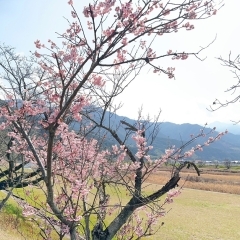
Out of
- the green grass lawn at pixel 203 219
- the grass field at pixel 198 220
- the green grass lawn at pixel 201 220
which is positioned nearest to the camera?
the grass field at pixel 198 220

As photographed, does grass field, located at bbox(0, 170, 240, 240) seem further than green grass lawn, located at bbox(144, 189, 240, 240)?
No

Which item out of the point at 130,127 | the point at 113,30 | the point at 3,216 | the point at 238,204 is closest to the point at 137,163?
the point at 130,127

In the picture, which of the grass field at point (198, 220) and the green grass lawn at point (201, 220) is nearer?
the grass field at point (198, 220)

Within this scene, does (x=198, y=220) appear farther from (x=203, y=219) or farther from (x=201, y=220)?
(x=203, y=219)

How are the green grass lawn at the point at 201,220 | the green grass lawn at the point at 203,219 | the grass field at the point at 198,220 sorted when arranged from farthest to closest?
the green grass lawn at the point at 203,219, the green grass lawn at the point at 201,220, the grass field at the point at 198,220

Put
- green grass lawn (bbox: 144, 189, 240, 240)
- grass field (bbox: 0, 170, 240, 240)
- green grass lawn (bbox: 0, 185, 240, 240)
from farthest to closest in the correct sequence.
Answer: green grass lawn (bbox: 144, 189, 240, 240) → green grass lawn (bbox: 0, 185, 240, 240) → grass field (bbox: 0, 170, 240, 240)

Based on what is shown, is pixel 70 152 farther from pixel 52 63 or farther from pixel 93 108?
pixel 52 63

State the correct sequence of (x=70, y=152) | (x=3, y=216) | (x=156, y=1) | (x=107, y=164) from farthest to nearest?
(x=3, y=216), (x=107, y=164), (x=70, y=152), (x=156, y=1)

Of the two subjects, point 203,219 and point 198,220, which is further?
point 203,219

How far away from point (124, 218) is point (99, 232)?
458mm

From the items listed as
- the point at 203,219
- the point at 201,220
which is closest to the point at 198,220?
the point at 201,220

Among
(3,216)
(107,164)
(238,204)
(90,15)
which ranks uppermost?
(90,15)

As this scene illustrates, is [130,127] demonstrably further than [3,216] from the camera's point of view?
No

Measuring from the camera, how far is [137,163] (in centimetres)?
532
